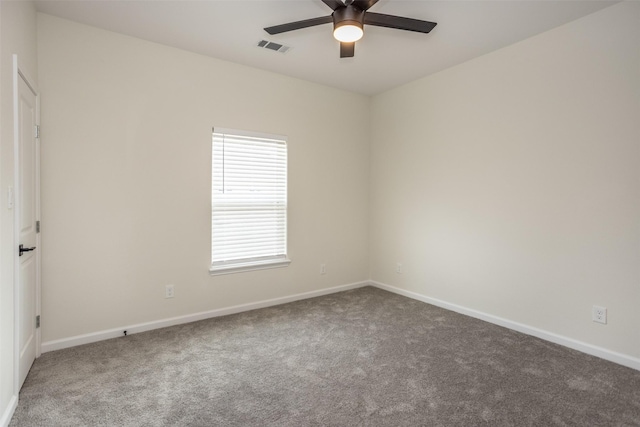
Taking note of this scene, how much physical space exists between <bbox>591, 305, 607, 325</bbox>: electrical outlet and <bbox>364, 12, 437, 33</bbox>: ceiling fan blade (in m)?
2.57

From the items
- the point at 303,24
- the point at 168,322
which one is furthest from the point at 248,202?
the point at 303,24

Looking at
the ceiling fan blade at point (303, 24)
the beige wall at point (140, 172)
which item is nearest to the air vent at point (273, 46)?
the beige wall at point (140, 172)

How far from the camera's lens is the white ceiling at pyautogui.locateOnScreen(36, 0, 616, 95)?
2652 mm

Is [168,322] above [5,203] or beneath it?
beneath

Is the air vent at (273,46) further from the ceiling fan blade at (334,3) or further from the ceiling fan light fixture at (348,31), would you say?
the ceiling fan blade at (334,3)

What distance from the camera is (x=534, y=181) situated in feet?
10.5

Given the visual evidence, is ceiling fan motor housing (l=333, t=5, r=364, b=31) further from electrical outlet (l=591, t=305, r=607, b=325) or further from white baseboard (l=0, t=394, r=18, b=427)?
white baseboard (l=0, t=394, r=18, b=427)

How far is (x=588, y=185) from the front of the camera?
2.84 meters

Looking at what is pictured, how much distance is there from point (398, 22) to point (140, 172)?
2556mm

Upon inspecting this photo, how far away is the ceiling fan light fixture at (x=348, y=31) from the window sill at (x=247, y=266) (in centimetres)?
250

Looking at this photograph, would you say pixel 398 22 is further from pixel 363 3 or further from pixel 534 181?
pixel 534 181

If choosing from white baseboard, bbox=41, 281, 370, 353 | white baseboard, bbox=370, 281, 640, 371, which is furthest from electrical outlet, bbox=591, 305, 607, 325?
white baseboard, bbox=41, 281, 370, 353

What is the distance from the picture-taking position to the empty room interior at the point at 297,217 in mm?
2201

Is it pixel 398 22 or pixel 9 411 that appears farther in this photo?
pixel 398 22
